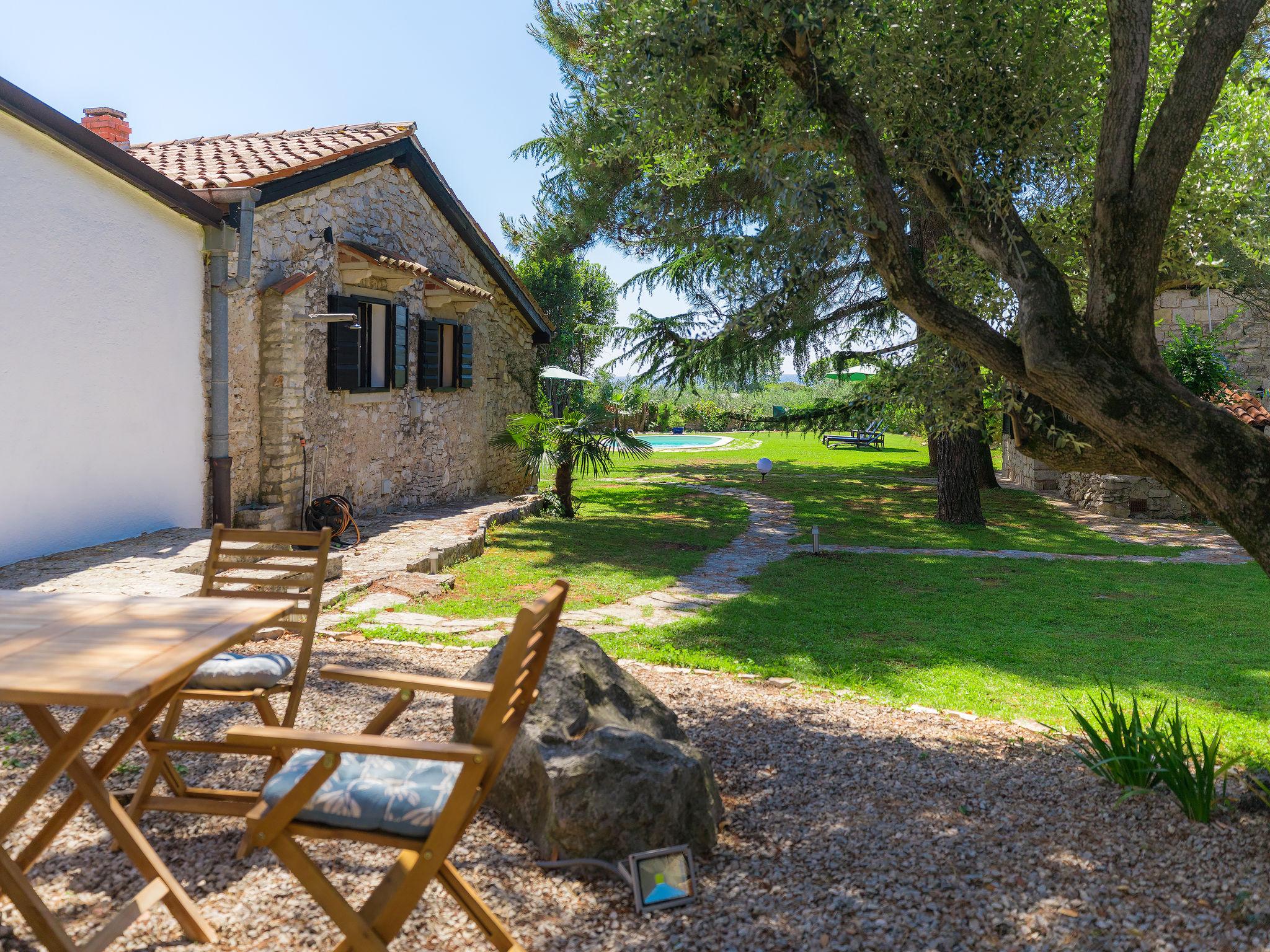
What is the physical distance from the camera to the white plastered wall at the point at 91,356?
652cm

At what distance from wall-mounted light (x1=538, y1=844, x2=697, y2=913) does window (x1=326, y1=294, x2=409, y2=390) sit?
8.48m

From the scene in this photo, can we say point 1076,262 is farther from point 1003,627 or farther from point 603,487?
point 603,487

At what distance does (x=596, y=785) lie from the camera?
2.92 m

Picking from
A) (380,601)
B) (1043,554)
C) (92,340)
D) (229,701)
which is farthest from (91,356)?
(1043,554)

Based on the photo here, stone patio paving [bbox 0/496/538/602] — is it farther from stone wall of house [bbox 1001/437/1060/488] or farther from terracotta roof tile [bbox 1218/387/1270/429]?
terracotta roof tile [bbox 1218/387/1270/429]

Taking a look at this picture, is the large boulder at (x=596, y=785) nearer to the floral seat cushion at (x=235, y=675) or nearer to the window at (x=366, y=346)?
the floral seat cushion at (x=235, y=675)

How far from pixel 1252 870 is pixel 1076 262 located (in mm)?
4297

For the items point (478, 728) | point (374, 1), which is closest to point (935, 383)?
point (478, 728)

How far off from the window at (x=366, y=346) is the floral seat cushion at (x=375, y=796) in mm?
8489

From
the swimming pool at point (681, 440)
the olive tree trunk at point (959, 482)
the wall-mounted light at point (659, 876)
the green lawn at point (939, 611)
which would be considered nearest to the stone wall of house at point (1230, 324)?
the green lawn at point (939, 611)

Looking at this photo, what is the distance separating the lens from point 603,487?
18656mm

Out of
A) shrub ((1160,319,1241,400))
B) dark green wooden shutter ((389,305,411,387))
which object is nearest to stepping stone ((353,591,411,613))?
dark green wooden shutter ((389,305,411,387))

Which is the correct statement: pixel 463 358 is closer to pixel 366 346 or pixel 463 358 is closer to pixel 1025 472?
pixel 366 346

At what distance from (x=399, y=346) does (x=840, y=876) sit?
1011 cm
